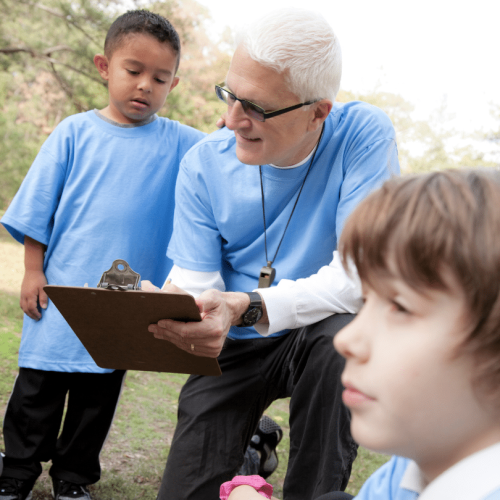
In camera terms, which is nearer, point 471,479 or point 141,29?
point 471,479

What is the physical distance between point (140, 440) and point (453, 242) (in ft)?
8.28

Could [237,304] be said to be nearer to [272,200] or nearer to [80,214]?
[272,200]

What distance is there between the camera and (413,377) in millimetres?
786

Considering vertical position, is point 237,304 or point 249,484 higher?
point 237,304

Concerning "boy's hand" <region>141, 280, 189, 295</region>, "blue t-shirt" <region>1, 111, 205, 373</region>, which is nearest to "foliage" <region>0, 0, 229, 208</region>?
"blue t-shirt" <region>1, 111, 205, 373</region>

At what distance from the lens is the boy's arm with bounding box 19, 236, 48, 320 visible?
2400 millimetres

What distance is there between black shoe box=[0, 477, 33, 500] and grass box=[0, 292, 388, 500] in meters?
0.12

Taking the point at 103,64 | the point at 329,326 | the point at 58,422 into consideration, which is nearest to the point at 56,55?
the point at 103,64

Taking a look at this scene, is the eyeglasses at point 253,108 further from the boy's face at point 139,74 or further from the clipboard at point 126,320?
the clipboard at point 126,320

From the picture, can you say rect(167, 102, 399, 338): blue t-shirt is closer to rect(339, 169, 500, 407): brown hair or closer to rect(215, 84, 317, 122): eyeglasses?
rect(215, 84, 317, 122): eyeglasses

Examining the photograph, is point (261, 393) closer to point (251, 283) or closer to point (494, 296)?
point (251, 283)

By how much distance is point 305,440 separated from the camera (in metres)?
1.88

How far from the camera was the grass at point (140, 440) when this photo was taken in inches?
98.0

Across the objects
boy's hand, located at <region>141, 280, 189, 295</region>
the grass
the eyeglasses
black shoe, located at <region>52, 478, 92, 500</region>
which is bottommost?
the grass
